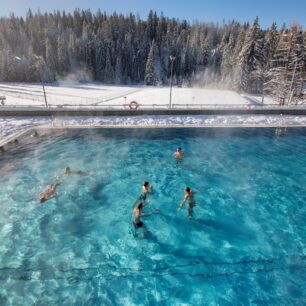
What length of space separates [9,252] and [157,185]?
7.46 m

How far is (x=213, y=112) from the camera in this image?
27.0 m

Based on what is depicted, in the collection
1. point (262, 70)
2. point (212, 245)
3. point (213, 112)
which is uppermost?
point (262, 70)

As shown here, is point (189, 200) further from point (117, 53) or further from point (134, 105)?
point (117, 53)

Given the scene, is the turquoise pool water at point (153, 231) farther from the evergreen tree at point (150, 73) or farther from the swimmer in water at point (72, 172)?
the evergreen tree at point (150, 73)

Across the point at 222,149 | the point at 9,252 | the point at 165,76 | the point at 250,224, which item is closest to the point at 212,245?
the point at 250,224

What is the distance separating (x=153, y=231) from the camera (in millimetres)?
10008

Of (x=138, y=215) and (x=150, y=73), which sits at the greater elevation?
(x=150, y=73)

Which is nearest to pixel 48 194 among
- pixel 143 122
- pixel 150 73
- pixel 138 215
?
pixel 138 215

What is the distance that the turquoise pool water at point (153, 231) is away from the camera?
7516 mm

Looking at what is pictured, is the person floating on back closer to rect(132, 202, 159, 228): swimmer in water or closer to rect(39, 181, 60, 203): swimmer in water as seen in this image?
rect(132, 202, 159, 228): swimmer in water

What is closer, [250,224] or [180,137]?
[250,224]

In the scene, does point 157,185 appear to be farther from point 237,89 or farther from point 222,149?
point 237,89

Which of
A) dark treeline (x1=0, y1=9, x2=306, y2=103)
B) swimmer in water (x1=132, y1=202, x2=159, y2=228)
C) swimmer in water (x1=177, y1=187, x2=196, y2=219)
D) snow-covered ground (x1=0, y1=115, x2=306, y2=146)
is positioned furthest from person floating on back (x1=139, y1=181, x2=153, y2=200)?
dark treeline (x1=0, y1=9, x2=306, y2=103)

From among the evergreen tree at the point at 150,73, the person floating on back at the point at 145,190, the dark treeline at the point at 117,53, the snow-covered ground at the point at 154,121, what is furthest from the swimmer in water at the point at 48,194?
the evergreen tree at the point at 150,73
